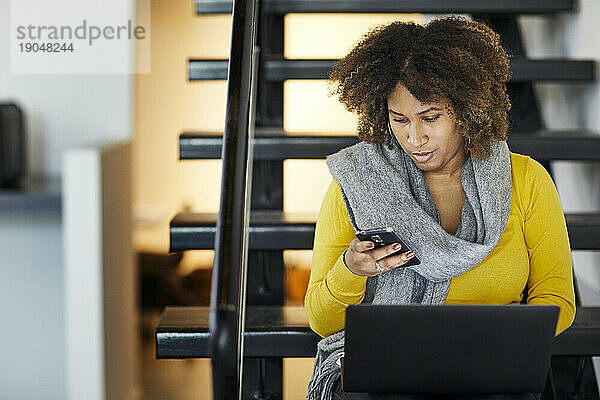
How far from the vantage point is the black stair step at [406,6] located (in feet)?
6.66

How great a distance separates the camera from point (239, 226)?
1134mm

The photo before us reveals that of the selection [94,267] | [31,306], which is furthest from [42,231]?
[94,267]

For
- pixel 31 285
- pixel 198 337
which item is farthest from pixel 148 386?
pixel 198 337

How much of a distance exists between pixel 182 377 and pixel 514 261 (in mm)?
2025

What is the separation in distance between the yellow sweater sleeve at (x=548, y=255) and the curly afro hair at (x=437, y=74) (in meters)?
0.14

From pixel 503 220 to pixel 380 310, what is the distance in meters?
0.39

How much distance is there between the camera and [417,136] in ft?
4.60

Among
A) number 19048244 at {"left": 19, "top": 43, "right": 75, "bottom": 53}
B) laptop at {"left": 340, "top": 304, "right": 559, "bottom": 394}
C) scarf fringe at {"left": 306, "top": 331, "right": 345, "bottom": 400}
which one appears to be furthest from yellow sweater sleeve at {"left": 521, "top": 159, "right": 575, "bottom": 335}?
number 19048244 at {"left": 19, "top": 43, "right": 75, "bottom": 53}

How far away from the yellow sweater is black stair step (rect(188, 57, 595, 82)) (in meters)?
0.58

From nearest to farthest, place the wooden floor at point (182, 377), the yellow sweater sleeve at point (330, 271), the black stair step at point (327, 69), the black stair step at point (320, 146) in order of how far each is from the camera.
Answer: the yellow sweater sleeve at point (330, 271)
the black stair step at point (320, 146)
the black stair step at point (327, 69)
the wooden floor at point (182, 377)

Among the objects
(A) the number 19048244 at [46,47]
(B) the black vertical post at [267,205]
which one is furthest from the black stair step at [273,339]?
(A) the number 19048244 at [46,47]

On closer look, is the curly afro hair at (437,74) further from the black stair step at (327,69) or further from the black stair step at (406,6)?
the black stair step at (406,6)

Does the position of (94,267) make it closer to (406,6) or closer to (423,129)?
(406,6)

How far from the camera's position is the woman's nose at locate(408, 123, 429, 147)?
4.59 ft
